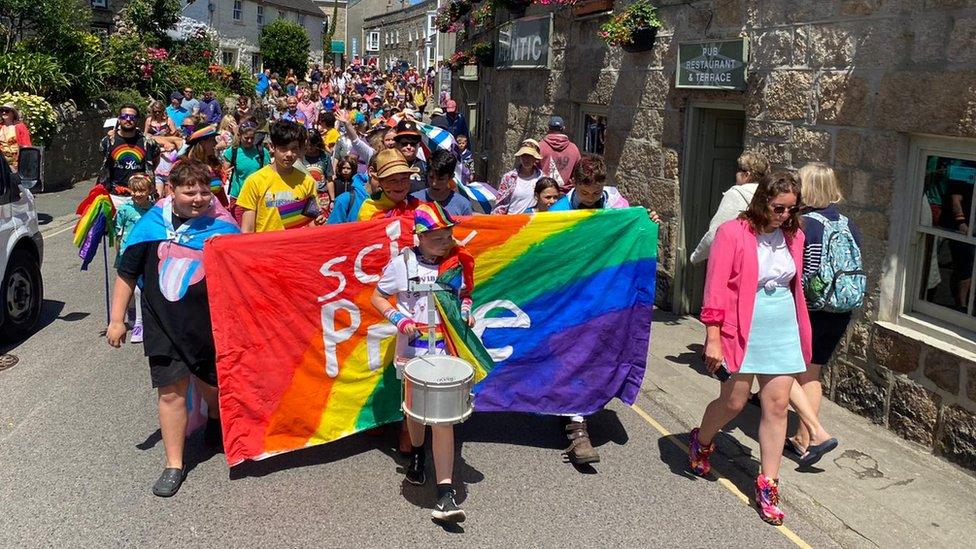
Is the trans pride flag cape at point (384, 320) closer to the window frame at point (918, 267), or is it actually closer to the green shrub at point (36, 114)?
the window frame at point (918, 267)

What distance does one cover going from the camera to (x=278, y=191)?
6.42 m

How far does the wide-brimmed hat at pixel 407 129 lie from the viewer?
739 cm

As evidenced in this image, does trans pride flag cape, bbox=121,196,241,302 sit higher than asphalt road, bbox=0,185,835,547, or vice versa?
trans pride flag cape, bbox=121,196,241,302

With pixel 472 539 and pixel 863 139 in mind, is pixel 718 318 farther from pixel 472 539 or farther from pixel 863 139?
pixel 863 139

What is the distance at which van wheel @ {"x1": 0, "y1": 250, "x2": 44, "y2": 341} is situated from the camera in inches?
288

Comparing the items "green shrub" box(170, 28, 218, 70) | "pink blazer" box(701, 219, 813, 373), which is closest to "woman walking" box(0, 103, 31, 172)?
"pink blazer" box(701, 219, 813, 373)

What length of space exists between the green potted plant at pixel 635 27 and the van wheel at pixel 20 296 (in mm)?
6040

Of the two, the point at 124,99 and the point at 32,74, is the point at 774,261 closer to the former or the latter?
the point at 32,74

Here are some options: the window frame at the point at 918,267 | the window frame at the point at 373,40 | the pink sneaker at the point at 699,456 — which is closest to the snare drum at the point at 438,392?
the pink sneaker at the point at 699,456

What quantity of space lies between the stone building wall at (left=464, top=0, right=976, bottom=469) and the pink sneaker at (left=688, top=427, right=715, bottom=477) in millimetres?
1659

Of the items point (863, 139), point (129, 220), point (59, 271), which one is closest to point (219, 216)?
point (129, 220)

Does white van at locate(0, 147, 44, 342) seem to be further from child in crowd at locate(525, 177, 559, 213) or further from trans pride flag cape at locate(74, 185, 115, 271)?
child in crowd at locate(525, 177, 559, 213)

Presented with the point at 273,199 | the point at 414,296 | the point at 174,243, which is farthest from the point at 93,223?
the point at 414,296

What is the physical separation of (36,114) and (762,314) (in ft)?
50.6
